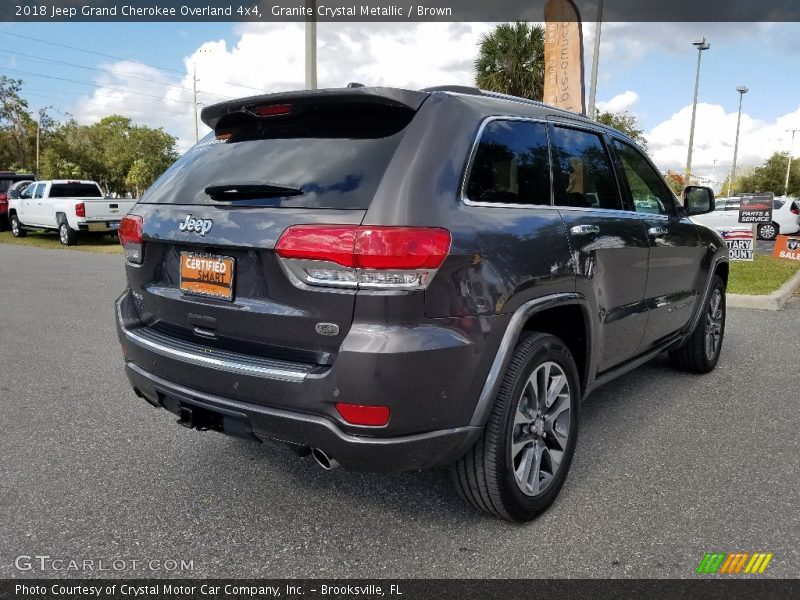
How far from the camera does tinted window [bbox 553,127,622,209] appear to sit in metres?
3.10

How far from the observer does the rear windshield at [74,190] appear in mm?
19031

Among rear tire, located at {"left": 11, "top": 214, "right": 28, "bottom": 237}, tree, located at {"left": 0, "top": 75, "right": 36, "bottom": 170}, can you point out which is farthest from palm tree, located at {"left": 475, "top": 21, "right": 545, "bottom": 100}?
tree, located at {"left": 0, "top": 75, "right": 36, "bottom": 170}

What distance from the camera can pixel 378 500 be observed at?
2.96 meters

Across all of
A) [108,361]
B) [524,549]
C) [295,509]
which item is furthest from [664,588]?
[108,361]

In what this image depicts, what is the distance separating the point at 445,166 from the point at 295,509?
1.65 m

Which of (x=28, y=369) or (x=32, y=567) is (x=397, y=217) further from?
(x=28, y=369)

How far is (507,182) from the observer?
8.79ft

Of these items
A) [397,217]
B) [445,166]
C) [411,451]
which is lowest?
[411,451]

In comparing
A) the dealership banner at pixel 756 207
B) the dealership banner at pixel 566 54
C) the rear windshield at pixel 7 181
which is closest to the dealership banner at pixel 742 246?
the dealership banner at pixel 756 207

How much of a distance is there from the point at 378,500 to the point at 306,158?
1.58m

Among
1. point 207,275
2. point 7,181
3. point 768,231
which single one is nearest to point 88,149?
point 7,181

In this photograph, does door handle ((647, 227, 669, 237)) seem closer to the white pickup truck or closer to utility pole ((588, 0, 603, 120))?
utility pole ((588, 0, 603, 120))

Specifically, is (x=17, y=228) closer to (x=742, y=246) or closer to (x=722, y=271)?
(x=742, y=246)

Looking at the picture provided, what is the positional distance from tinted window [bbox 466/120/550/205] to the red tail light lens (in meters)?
0.88
